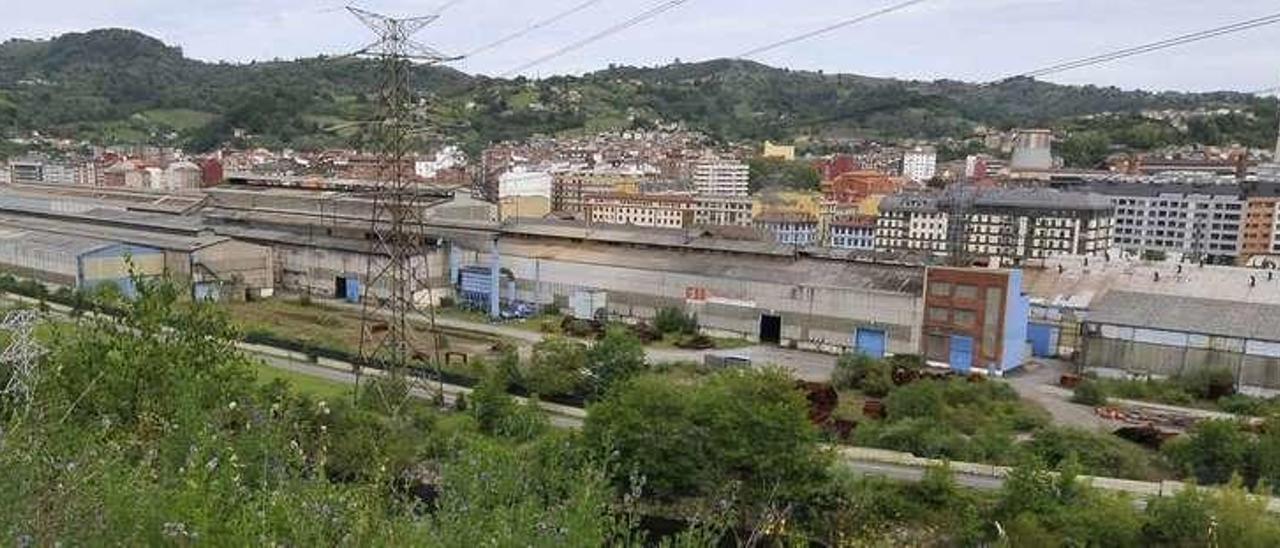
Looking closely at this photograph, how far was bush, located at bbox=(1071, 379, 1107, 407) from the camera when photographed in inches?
609

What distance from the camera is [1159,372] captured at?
1689cm

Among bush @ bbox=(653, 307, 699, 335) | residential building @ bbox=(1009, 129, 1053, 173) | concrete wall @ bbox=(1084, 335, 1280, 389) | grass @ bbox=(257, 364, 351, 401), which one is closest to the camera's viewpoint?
grass @ bbox=(257, 364, 351, 401)

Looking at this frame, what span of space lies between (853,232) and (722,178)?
1673cm

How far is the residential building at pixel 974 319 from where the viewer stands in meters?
17.5

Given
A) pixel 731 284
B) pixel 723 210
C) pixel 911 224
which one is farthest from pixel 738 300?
pixel 723 210

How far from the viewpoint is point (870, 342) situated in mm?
18609

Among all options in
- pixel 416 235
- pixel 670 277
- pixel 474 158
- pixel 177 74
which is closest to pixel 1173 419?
pixel 670 277

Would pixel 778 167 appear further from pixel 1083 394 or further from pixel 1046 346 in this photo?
pixel 1083 394

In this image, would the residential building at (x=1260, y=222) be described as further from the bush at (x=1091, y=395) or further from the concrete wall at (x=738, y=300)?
the bush at (x=1091, y=395)

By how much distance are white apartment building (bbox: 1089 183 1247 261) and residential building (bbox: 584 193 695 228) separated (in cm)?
1604

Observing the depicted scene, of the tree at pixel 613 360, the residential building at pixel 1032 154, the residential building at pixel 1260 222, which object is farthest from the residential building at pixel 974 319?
the residential building at pixel 1032 154

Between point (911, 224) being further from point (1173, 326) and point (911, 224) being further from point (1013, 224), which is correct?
point (1173, 326)

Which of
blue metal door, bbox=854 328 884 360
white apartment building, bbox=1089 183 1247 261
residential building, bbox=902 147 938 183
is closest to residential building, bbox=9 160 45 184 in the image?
blue metal door, bbox=854 328 884 360

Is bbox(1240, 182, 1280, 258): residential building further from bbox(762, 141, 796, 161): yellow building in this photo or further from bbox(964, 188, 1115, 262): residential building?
bbox(762, 141, 796, 161): yellow building
